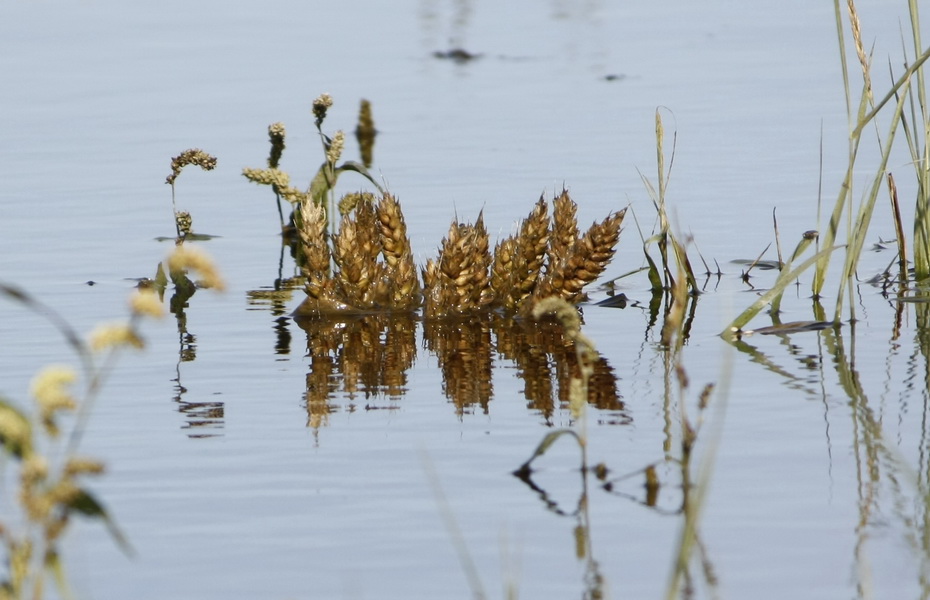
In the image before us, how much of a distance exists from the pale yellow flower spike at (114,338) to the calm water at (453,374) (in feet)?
3.58

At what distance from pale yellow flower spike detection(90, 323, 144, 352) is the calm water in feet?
3.58

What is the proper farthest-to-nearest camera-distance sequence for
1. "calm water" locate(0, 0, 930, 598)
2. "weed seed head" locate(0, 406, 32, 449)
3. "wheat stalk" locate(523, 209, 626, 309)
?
"wheat stalk" locate(523, 209, 626, 309)
"calm water" locate(0, 0, 930, 598)
"weed seed head" locate(0, 406, 32, 449)

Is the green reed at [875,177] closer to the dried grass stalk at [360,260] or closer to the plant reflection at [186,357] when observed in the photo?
the dried grass stalk at [360,260]

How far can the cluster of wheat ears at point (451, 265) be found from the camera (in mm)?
6262

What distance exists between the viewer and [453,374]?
5406mm

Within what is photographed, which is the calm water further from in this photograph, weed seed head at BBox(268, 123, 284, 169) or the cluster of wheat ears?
weed seed head at BBox(268, 123, 284, 169)

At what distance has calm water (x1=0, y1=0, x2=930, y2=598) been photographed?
3.60 meters

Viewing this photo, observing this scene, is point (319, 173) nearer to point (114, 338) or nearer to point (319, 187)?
point (319, 187)

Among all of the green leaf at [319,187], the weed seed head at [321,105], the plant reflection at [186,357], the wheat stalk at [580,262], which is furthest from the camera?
the green leaf at [319,187]

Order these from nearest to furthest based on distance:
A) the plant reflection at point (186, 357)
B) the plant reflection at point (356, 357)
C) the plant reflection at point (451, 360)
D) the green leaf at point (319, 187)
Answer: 1. the plant reflection at point (186, 357)
2. the plant reflection at point (451, 360)
3. the plant reflection at point (356, 357)
4. the green leaf at point (319, 187)

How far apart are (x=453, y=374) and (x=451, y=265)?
0.93 m

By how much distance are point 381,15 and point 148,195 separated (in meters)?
9.80

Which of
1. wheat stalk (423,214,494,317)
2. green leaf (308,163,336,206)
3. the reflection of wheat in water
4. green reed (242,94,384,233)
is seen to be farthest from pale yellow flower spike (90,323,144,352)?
green leaf (308,163,336,206)

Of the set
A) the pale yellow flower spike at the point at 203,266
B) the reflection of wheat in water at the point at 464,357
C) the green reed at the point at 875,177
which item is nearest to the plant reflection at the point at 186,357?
the reflection of wheat in water at the point at 464,357
